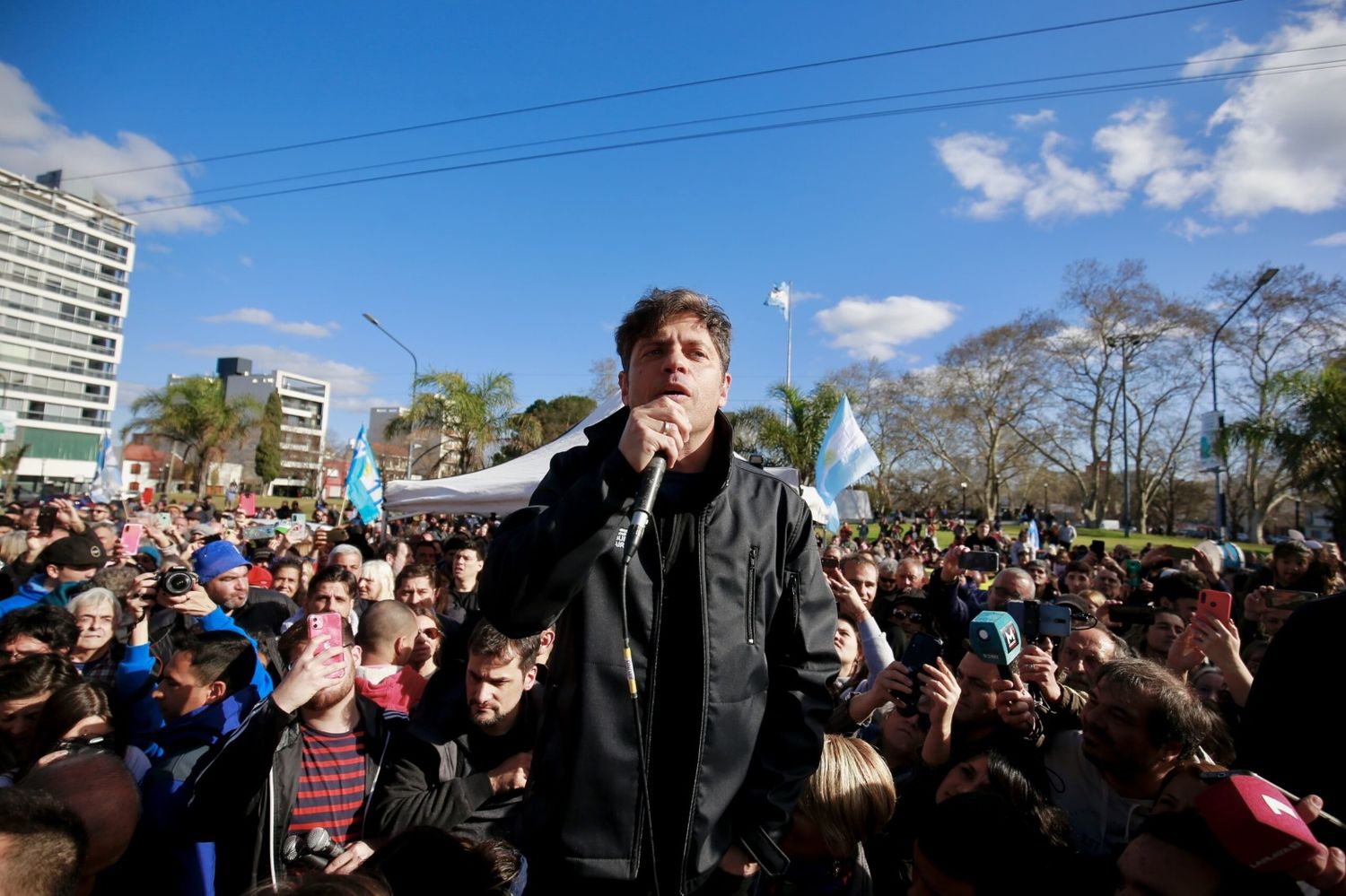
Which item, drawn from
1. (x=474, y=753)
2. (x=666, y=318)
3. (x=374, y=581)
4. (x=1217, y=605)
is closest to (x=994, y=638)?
(x=1217, y=605)

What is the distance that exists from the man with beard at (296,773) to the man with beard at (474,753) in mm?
117

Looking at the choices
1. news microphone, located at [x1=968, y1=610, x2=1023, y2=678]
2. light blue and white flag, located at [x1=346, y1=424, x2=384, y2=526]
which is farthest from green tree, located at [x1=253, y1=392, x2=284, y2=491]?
news microphone, located at [x1=968, y1=610, x2=1023, y2=678]

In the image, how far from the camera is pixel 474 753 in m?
2.70

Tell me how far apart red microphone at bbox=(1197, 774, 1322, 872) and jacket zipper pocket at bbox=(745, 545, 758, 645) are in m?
0.89

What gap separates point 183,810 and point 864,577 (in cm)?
463

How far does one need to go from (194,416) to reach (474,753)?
50.8 meters

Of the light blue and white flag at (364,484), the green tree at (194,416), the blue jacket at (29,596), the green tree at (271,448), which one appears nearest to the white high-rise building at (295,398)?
the green tree at (271,448)

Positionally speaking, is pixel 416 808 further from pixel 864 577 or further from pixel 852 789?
pixel 864 577

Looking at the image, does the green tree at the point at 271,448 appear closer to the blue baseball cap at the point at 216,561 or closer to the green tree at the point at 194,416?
the green tree at the point at 194,416

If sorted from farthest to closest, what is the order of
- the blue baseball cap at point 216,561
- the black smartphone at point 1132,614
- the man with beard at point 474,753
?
the black smartphone at point 1132,614 < the blue baseball cap at point 216,561 < the man with beard at point 474,753

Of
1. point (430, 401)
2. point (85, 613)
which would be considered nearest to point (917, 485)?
point (430, 401)

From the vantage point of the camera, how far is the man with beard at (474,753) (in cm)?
245

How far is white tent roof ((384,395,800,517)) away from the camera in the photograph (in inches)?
351

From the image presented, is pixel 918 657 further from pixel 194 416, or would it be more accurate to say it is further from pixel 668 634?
pixel 194 416
